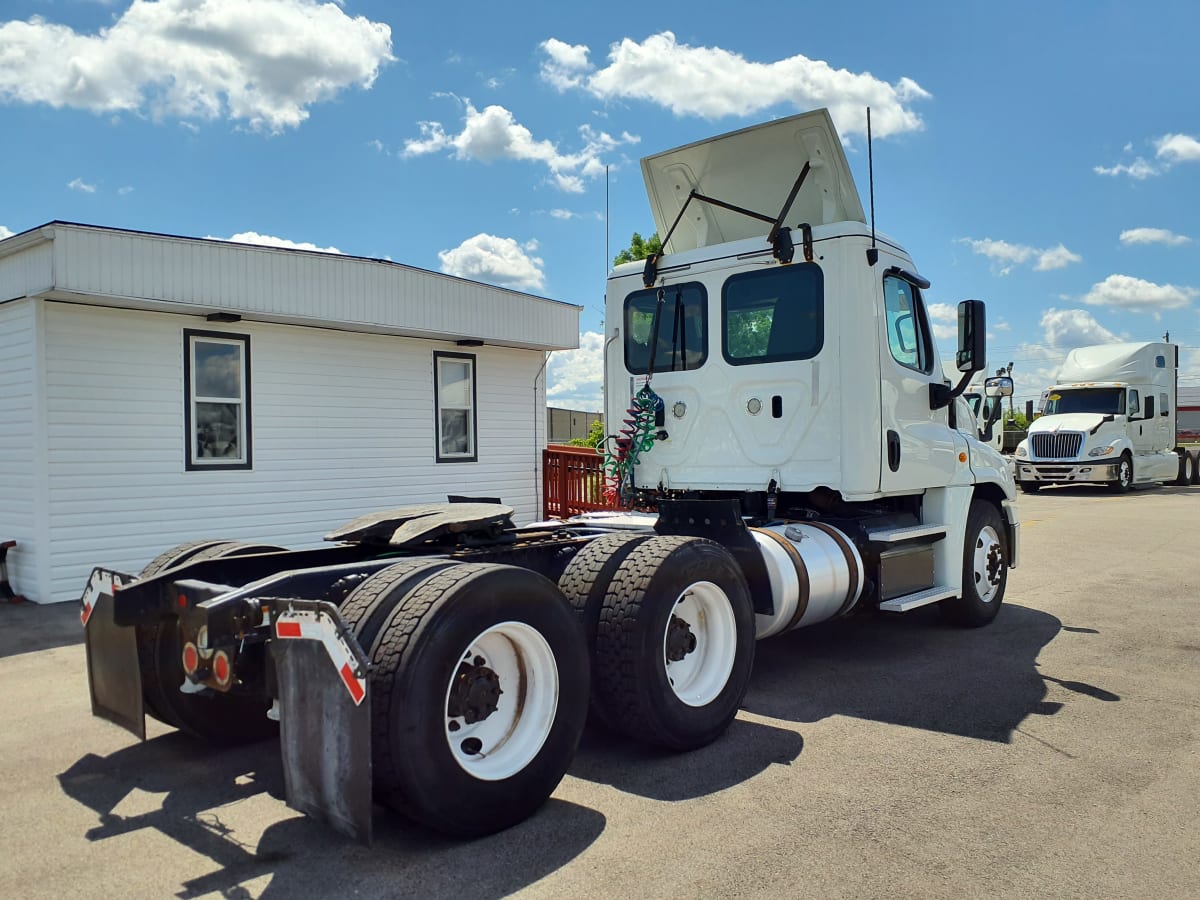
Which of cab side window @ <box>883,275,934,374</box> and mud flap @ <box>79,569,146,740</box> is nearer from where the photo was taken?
mud flap @ <box>79,569,146,740</box>

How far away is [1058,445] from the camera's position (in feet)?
78.3

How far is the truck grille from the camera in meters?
23.4

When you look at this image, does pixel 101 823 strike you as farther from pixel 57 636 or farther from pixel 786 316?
pixel 786 316

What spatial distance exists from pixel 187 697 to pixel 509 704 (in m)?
1.75

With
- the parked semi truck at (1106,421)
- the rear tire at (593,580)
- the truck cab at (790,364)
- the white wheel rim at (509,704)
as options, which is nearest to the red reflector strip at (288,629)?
the white wheel rim at (509,704)

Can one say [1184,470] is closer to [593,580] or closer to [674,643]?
[674,643]

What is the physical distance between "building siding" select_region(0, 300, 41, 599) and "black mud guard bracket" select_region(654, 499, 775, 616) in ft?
22.5

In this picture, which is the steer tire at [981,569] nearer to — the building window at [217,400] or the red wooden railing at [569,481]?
the red wooden railing at [569,481]

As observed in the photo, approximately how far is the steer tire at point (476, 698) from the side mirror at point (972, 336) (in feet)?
14.1

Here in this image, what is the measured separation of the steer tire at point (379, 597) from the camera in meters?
3.64

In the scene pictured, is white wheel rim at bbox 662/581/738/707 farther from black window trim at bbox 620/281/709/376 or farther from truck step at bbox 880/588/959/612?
black window trim at bbox 620/281/709/376

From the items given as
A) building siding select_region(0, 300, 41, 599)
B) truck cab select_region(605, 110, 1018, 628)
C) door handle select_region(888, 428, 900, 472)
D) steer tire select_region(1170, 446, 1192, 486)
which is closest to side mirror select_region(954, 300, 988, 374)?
truck cab select_region(605, 110, 1018, 628)

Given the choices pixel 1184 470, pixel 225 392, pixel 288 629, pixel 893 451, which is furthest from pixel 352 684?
pixel 1184 470

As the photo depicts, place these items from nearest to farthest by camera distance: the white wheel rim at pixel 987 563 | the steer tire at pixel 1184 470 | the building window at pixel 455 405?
1. the white wheel rim at pixel 987 563
2. the building window at pixel 455 405
3. the steer tire at pixel 1184 470
